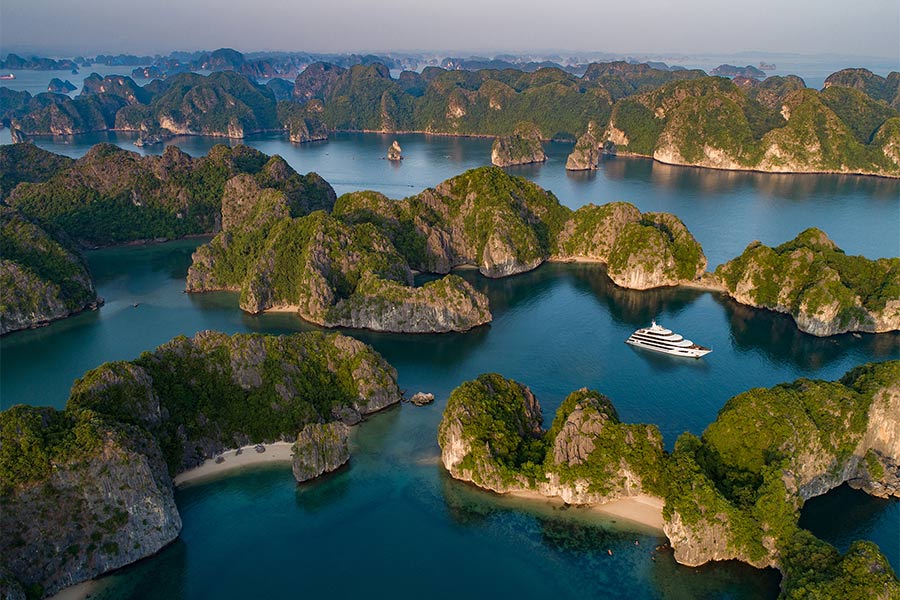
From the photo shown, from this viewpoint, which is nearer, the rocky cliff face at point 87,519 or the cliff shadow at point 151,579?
the rocky cliff face at point 87,519

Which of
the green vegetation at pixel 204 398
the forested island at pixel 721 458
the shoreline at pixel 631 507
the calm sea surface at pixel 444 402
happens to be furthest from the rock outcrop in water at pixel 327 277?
the shoreline at pixel 631 507

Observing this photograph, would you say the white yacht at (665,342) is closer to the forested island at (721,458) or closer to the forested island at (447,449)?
the forested island at (721,458)

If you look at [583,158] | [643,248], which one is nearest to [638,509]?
[643,248]

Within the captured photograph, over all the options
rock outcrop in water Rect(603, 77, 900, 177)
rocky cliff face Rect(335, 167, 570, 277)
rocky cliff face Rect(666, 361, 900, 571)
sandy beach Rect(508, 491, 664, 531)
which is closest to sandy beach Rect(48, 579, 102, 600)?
sandy beach Rect(508, 491, 664, 531)

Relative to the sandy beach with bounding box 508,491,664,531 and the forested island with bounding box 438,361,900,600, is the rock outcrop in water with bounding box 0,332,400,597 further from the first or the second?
the sandy beach with bounding box 508,491,664,531

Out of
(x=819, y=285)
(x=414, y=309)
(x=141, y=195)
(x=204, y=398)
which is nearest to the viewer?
(x=204, y=398)

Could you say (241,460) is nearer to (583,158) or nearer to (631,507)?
(631,507)
